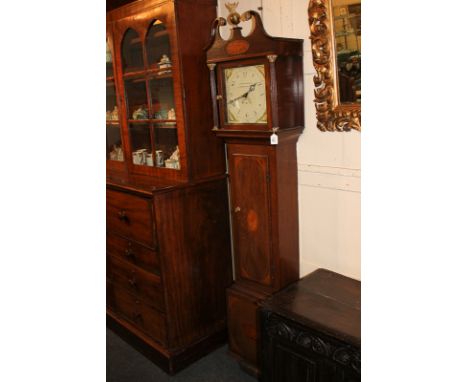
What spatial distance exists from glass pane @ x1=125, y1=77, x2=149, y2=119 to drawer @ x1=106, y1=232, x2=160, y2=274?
2.61 feet

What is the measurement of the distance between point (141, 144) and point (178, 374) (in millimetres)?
1433

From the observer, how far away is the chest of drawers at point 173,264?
237 centimetres

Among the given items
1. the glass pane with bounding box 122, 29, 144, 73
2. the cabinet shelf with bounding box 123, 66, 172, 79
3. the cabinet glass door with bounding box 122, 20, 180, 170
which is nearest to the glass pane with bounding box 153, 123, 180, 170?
the cabinet glass door with bounding box 122, 20, 180, 170

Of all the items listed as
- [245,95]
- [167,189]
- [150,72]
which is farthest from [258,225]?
[150,72]

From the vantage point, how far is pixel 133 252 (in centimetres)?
256

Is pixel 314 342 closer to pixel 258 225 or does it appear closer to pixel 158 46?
pixel 258 225

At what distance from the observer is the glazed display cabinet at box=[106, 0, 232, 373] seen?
91.0 inches

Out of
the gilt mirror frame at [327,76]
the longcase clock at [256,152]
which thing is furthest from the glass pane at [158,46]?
the gilt mirror frame at [327,76]

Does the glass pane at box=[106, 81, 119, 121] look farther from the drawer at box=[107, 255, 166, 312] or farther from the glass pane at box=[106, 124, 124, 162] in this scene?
the drawer at box=[107, 255, 166, 312]

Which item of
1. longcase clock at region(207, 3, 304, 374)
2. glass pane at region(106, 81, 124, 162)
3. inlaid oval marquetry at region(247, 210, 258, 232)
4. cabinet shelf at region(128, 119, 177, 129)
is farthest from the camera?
glass pane at region(106, 81, 124, 162)

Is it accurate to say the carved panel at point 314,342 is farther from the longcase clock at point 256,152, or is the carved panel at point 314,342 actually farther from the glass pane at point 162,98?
the glass pane at point 162,98

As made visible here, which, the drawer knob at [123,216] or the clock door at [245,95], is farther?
the drawer knob at [123,216]

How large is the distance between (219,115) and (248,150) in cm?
27

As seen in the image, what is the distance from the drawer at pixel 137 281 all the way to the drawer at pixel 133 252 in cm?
4
